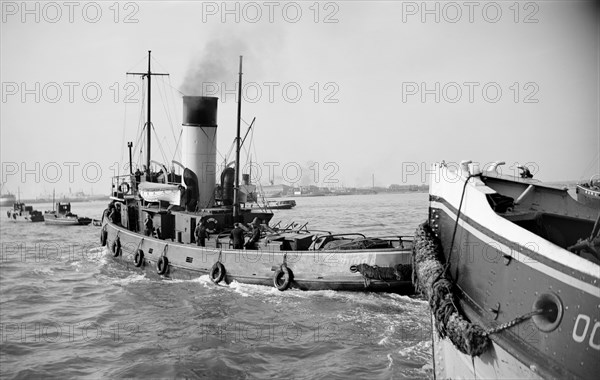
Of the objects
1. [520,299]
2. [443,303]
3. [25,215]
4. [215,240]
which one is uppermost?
[520,299]

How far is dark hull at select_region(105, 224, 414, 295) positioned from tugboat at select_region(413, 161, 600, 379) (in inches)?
258

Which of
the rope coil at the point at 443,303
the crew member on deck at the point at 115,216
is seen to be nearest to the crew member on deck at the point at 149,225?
the crew member on deck at the point at 115,216

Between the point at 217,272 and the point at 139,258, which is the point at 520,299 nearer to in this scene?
the point at 217,272

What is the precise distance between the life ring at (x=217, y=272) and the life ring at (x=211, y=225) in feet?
6.65

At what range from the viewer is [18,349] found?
39.4 ft

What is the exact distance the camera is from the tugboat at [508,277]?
4867 millimetres

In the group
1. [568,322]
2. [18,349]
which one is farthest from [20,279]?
[568,322]

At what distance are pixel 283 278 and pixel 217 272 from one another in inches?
115

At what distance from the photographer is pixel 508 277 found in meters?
5.80

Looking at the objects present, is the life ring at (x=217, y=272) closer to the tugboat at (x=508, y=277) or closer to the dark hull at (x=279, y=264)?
the dark hull at (x=279, y=264)

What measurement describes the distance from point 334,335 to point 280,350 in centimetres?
158

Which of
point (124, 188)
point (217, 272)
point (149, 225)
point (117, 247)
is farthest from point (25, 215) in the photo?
point (217, 272)

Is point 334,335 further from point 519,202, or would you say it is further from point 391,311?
point 519,202

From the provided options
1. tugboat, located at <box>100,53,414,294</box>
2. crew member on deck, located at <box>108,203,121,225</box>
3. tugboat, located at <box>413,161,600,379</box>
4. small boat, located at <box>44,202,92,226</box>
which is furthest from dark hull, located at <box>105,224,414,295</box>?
small boat, located at <box>44,202,92,226</box>
